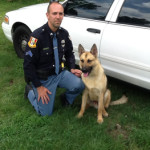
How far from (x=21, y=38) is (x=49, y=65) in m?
1.80

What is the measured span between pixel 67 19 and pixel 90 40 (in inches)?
25.4

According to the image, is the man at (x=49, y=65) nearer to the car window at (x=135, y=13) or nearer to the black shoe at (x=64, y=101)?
the black shoe at (x=64, y=101)

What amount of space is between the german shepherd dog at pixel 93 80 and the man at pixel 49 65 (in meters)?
0.16

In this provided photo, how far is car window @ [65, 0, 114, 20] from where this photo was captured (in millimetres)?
3063

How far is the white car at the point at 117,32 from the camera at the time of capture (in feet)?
8.84

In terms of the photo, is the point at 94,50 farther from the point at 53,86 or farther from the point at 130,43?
the point at 53,86

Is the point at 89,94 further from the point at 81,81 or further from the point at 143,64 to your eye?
the point at 143,64

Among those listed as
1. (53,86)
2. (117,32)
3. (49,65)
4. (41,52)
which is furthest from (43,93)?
(117,32)

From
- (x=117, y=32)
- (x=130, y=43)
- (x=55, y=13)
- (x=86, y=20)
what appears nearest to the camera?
(x=55, y=13)

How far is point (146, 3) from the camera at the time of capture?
272 centimetres

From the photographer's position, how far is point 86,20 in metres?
3.23

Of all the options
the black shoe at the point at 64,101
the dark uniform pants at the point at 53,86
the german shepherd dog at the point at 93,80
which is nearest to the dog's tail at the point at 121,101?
the german shepherd dog at the point at 93,80

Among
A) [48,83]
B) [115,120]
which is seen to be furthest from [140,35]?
[48,83]

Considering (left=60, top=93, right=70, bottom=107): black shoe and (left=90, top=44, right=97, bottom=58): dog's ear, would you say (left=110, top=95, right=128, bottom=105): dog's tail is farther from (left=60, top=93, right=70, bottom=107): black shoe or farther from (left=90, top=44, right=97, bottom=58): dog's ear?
(left=90, top=44, right=97, bottom=58): dog's ear
